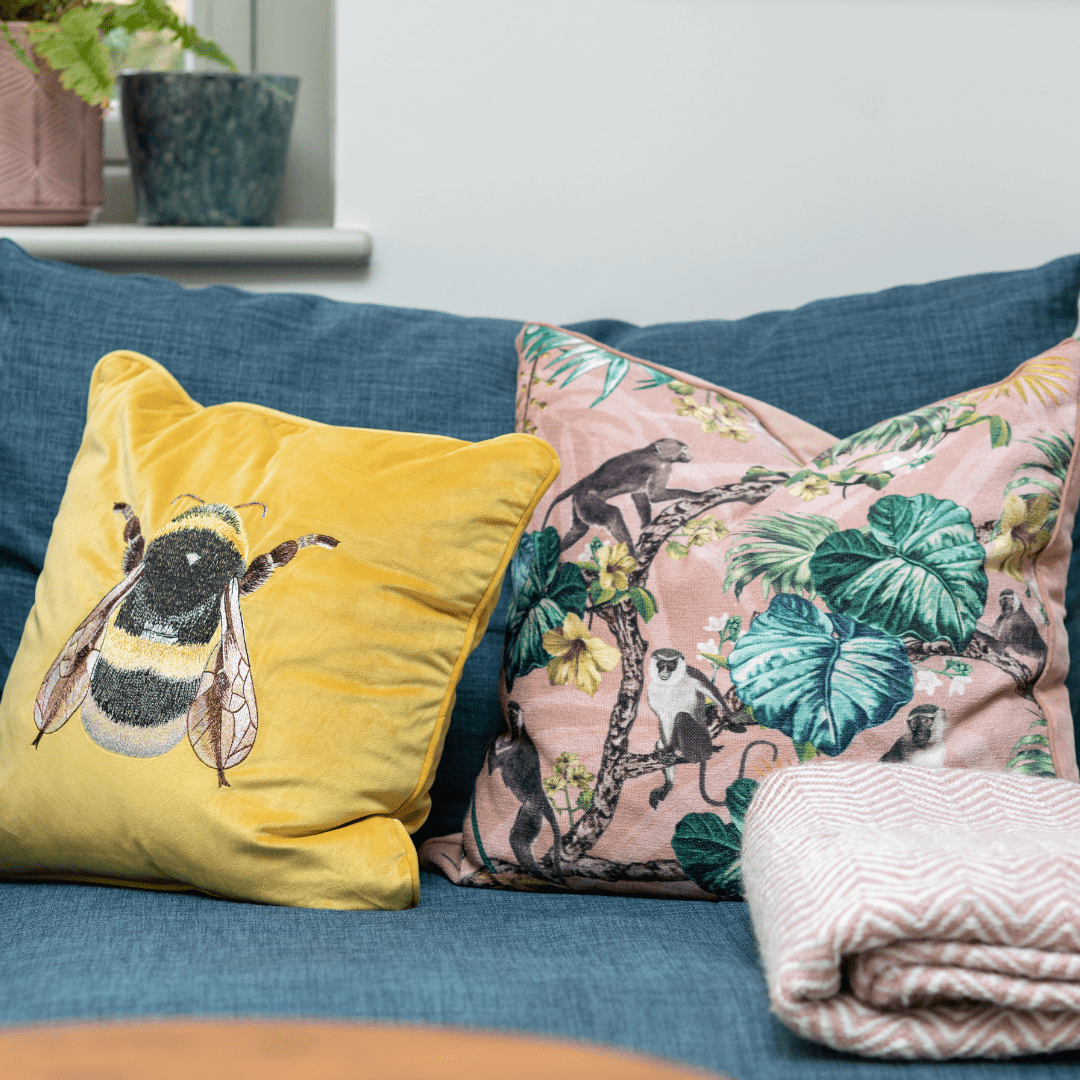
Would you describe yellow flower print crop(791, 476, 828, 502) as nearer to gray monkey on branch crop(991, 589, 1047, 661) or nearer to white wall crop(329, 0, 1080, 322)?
gray monkey on branch crop(991, 589, 1047, 661)

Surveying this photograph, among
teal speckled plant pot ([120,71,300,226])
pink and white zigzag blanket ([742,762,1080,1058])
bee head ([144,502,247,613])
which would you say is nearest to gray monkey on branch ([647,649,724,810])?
pink and white zigzag blanket ([742,762,1080,1058])

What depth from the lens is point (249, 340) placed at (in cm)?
99

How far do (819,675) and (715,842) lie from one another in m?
0.14

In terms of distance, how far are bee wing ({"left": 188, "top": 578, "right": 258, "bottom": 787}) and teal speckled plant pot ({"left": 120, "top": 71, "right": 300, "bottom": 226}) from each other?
0.78 metres

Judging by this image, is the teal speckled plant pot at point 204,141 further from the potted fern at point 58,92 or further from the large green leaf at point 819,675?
the large green leaf at point 819,675

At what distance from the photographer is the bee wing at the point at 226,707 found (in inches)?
27.5

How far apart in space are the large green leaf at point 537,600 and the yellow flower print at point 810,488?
7.3 inches

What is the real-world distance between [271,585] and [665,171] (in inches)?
31.0

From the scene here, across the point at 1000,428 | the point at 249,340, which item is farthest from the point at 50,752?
the point at 1000,428

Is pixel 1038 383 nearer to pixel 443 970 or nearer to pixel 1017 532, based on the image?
pixel 1017 532

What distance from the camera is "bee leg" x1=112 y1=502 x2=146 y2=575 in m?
0.78

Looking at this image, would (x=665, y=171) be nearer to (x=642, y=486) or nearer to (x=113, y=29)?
(x=642, y=486)

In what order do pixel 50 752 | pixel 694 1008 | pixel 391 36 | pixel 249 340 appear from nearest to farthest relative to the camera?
1. pixel 694 1008
2. pixel 50 752
3. pixel 249 340
4. pixel 391 36

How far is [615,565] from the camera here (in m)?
0.81
